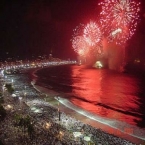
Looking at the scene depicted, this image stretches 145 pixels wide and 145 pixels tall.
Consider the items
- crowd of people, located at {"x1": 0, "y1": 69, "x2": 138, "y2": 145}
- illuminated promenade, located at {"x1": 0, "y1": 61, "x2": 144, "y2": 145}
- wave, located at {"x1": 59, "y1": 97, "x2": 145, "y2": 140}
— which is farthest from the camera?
wave, located at {"x1": 59, "y1": 97, "x2": 145, "y2": 140}

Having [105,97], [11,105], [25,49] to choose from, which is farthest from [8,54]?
[11,105]

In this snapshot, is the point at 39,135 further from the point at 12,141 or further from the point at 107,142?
the point at 107,142

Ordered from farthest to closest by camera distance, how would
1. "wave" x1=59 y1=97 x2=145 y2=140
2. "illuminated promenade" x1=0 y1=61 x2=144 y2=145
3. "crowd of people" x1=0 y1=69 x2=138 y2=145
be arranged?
"wave" x1=59 y1=97 x2=145 y2=140, "illuminated promenade" x1=0 y1=61 x2=144 y2=145, "crowd of people" x1=0 y1=69 x2=138 y2=145

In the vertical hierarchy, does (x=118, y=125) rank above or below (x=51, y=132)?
below

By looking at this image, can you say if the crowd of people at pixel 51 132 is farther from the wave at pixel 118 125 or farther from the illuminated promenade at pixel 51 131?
the wave at pixel 118 125

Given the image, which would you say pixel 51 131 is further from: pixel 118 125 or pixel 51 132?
pixel 118 125

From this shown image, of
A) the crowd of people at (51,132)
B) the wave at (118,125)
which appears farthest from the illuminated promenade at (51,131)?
the wave at (118,125)

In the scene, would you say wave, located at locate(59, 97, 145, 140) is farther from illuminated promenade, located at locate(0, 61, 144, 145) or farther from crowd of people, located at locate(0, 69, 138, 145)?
crowd of people, located at locate(0, 69, 138, 145)

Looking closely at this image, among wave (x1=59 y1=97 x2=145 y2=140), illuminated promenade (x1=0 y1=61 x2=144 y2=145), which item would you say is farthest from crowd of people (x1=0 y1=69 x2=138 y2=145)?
wave (x1=59 y1=97 x2=145 y2=140)

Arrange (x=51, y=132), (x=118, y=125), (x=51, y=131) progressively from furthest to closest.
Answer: (x=118, y=125), (x=51, y=131), (x=51, y=132)

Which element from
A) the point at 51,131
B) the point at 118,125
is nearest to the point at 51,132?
the point at 51,131

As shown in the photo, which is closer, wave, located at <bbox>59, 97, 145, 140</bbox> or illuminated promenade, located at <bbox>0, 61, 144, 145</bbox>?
illuminated promenade, located at <bbox>0, 61, 144, 145</bbox>
